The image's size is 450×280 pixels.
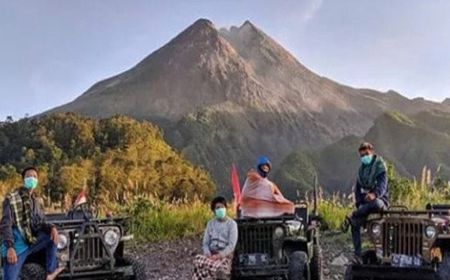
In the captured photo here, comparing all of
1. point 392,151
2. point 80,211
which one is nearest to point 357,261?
point 80,211

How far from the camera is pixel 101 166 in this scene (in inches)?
1111

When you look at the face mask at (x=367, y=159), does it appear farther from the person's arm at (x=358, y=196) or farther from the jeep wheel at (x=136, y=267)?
the jeep wheel at (x=136, y=267)

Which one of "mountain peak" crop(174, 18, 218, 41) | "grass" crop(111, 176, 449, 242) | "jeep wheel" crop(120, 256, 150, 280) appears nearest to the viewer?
"jeep wheel" crop(120, 256, 150, 280)

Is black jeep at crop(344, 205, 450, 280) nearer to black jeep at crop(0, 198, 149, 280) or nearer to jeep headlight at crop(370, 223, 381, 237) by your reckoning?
jeep headlight at crop(370, 223, 381, 237)

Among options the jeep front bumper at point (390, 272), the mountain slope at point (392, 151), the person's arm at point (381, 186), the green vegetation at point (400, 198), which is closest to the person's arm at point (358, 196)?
the person's arm at point (381, 186)

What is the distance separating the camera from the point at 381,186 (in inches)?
367

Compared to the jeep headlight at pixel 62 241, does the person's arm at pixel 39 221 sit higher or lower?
higher

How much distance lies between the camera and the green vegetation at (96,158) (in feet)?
85.9

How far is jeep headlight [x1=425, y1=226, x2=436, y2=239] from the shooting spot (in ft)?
26.8

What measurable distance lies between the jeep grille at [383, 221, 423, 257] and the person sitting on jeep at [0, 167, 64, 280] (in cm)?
384

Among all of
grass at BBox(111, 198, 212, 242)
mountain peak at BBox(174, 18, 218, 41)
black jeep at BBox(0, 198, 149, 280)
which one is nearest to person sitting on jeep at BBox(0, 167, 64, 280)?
black jeep at BBox(0, 198, 149, 280)

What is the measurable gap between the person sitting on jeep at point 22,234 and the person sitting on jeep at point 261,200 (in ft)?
8.17

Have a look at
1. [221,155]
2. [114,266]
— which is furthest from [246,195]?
[221,155]

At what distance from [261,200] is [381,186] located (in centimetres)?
154
